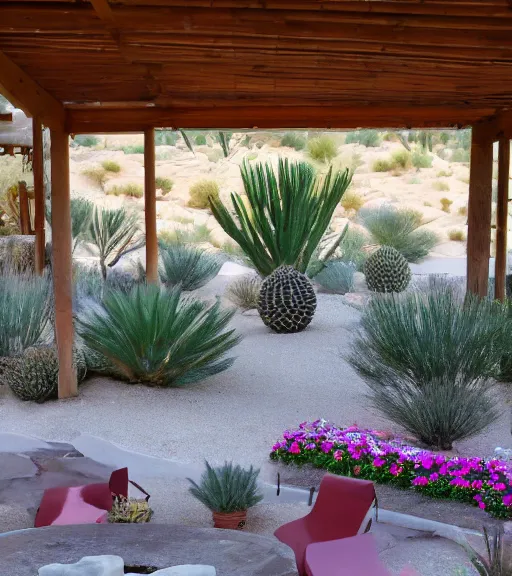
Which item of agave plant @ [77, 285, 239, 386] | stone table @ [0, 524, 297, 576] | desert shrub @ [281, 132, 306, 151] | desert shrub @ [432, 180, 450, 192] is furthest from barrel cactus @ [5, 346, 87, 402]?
desert shrub @ [281, 132, 306, 151]

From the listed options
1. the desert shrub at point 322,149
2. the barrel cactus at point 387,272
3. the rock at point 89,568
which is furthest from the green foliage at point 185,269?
the desert shrub at point 322,149

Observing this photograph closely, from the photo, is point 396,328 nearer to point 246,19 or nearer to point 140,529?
point 246,19

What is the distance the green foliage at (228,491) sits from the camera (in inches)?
155

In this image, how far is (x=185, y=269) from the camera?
12.1m

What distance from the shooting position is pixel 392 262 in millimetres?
12312

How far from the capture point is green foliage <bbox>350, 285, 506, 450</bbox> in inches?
192

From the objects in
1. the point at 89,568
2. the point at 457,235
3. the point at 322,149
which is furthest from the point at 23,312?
the point at 322,149

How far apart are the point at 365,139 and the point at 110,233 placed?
55.3ft

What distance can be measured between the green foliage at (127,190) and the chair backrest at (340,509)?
2226cm

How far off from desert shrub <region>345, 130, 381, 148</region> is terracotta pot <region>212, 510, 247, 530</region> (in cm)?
2464

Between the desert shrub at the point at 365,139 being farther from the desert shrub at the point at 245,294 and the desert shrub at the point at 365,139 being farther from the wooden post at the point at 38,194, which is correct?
the wooden post at the point at 38,194

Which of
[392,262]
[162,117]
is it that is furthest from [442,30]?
[392,262]

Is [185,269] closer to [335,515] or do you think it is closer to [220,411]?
[220,411]

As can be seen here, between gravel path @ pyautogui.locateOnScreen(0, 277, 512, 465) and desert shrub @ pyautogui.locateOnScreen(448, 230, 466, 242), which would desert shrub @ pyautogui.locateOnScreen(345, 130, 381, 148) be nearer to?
desert shrub @ pyautogui.locateOnScreen(448, 230, 466, 242)
